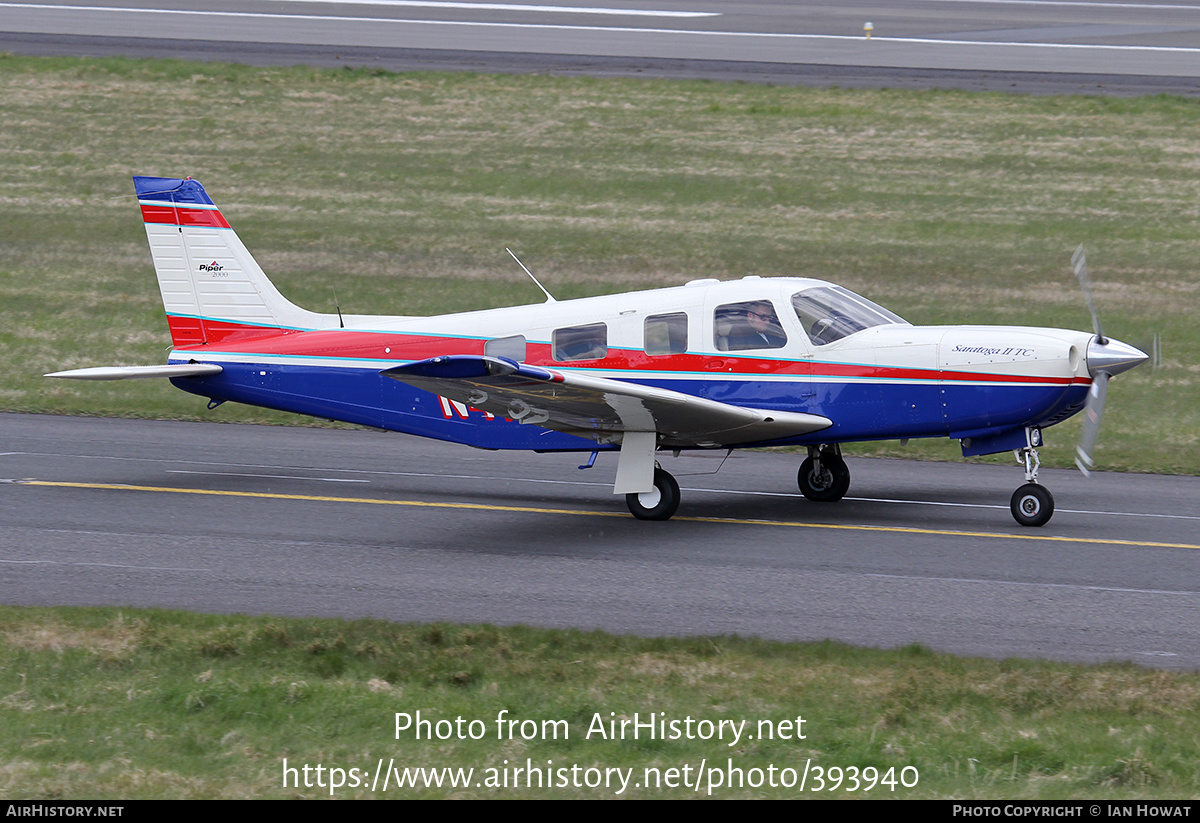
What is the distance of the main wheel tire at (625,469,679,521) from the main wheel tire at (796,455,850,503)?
5.15 ft

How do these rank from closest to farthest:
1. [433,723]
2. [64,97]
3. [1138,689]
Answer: [433,723] → [1138,689] → [64,97]

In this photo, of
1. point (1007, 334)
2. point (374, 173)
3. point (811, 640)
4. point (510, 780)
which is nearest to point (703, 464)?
point (1007, 334)

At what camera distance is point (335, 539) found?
1234cm

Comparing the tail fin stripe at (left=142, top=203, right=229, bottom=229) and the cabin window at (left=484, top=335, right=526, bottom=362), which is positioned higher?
the tail fin stripe at (left=142, top=203, right=229, bottom=229)

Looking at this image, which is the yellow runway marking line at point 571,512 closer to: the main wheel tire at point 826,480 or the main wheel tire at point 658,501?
the main wheel tire at point 658,501

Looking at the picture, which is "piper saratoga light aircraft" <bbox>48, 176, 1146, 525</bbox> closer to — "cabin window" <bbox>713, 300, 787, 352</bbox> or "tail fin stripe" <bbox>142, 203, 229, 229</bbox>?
"cabin window" <bbox>713, 300, 787, 352</bbox>

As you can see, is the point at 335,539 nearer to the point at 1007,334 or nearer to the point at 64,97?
the point at 1007,334

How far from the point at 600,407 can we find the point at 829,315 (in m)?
2.34

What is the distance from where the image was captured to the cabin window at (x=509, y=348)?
13641 mm

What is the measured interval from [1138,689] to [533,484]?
314 inches

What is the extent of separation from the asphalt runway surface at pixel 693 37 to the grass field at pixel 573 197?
1738 millimetres

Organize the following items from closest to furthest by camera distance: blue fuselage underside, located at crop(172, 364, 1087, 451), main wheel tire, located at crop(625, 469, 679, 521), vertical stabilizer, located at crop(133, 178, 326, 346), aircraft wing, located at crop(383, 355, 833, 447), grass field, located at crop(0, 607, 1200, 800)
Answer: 1. grass field, located at crop(0, 607, 1200, 800)
2. aircraft wing, located at crop(383, 355, 833, 447)
3. blue fuselage underside, located at crop(172, 364, 1087, 451)
4. main wheel tire, located at crop(625, 469, 679, 521)
5. vertical stabilizer, located at crop(133, 178, 326, 346)

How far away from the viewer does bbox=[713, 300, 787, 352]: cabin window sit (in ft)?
42.7

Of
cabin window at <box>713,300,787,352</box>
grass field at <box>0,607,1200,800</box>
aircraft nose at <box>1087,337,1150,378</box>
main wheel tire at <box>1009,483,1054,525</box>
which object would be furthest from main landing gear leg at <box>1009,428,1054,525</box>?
grass field at <box>0,607,1200,800</box>
